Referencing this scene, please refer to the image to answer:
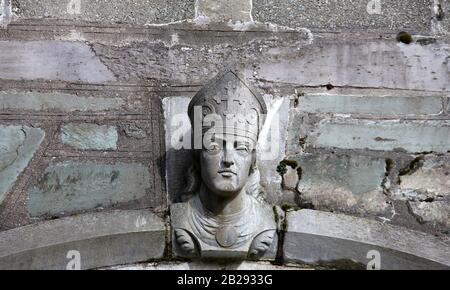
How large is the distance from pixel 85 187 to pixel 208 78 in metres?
0.68

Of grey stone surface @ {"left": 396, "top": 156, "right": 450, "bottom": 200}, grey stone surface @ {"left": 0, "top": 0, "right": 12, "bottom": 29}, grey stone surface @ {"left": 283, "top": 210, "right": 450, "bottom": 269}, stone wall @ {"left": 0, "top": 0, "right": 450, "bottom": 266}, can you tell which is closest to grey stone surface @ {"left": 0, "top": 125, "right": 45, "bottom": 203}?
stone wall @ {"left": 0, "top": 0, "right": 450, "bottom": 266}

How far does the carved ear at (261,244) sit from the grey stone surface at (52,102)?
81 centimetres

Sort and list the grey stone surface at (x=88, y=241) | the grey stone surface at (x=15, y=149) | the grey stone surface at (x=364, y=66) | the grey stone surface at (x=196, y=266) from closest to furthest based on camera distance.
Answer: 1. the grey stone surface at (x=88, y=241)
2. the grey stone surface at (x=196, y=266)
3. the grey stone surface at (x=15, y=149)
4. the grey stone surface at (x=364, y=66)

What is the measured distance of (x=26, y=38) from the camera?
14.9 ft

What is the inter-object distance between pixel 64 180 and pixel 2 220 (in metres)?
0.28

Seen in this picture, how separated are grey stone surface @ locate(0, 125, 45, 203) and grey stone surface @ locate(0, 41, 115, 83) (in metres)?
0.24

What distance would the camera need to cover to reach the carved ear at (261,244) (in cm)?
411

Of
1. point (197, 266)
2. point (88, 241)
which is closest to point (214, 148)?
point (197, 266)

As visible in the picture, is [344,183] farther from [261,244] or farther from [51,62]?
[51,62]

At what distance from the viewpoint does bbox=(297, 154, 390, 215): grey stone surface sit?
428cm

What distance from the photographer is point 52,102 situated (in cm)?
442

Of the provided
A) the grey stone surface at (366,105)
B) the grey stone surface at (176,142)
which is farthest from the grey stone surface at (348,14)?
the grey stone surface at (176,142)

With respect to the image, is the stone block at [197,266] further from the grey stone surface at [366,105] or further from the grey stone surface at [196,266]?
the grey stone surface at [366,105]

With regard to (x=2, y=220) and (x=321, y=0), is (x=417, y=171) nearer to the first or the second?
(x=321, y=0)
